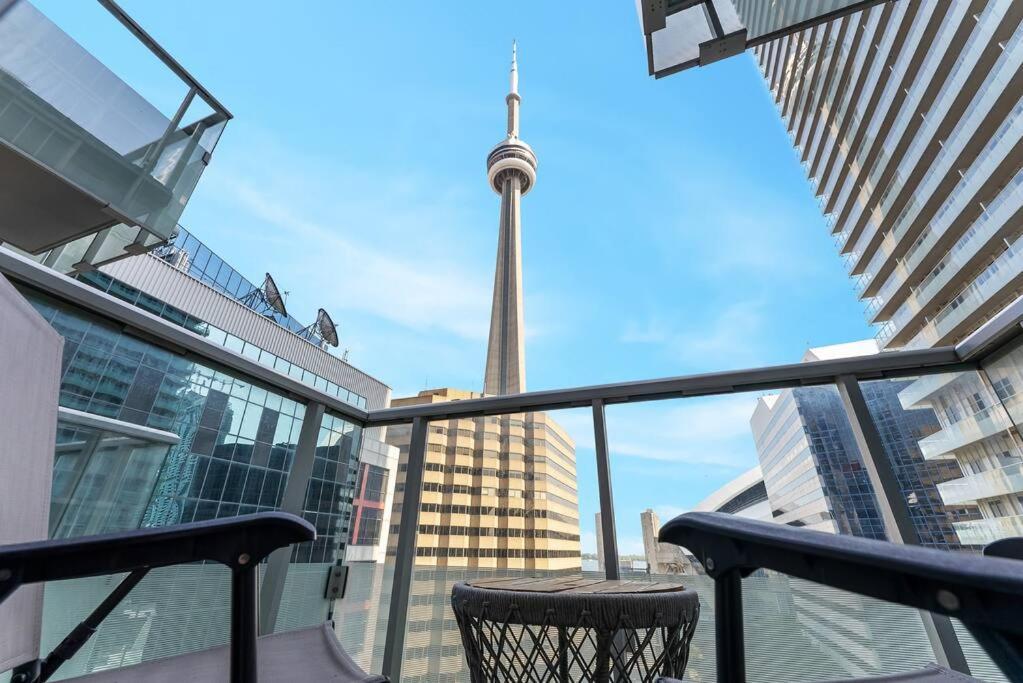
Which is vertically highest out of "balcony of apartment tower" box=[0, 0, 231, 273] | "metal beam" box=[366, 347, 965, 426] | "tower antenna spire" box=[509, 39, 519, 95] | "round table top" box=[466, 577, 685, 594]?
"tower antenna spire" box=[509, 39, 519, 95]

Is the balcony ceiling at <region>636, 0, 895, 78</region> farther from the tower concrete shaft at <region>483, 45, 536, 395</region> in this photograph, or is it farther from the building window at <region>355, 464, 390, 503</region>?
the tower concrete shaft at <region>483, 45, 536, 395</region>

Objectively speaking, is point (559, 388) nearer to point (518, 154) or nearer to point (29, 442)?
point (29, 442)

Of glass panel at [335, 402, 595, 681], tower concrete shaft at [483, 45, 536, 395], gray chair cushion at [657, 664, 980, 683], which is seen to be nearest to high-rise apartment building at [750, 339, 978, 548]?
gray chair cushion at [657, 664, 980, 683]

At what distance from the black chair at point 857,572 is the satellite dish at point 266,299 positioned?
1876cm

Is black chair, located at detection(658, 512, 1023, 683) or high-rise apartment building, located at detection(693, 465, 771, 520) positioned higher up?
high-rise apartment building, located at detection(693, 465, 771, 520)

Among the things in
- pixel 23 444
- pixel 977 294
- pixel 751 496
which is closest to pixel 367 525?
pixel 23 444

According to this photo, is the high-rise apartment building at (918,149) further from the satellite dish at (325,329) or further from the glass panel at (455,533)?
the satellite dish at (325,329)

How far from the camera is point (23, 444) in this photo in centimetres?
78

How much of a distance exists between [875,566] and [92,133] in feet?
12.4

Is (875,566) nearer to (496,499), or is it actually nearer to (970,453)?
(970,453)

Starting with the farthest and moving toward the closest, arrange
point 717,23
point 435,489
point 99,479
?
point 435,489 < point 717,23 < point 99,479

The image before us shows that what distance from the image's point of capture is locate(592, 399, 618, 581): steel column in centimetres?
161

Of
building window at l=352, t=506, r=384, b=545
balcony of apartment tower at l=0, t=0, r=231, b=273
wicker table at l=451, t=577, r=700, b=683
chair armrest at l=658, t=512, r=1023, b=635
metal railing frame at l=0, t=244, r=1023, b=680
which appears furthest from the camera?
balcony of apartment tower at l=0, t=0, r=231, b=273

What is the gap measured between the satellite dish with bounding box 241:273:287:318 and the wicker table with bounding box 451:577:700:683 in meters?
18.4
